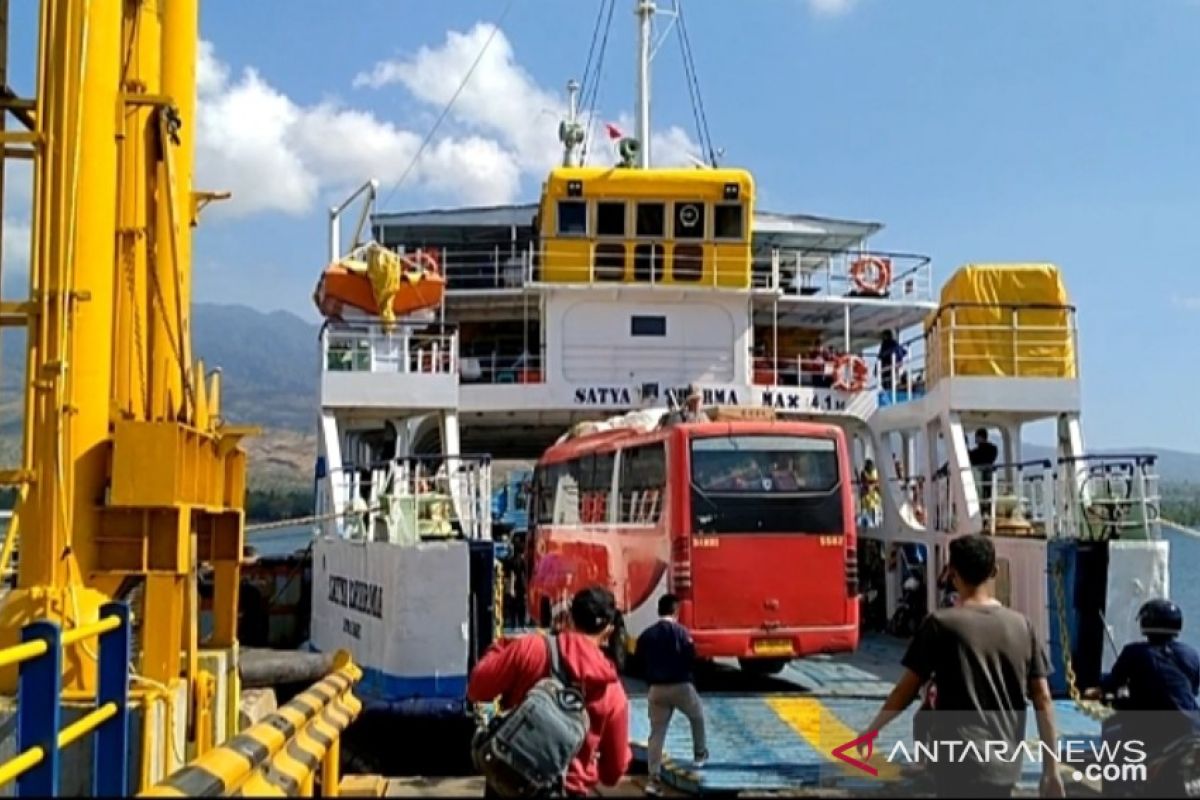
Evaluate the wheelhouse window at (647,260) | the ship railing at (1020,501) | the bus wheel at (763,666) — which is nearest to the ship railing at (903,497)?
the ship railing at (1020,501)

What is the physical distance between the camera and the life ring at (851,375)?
1898 cm

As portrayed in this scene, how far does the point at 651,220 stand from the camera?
19.8 metres

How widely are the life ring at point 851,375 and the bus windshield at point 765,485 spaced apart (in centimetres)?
669

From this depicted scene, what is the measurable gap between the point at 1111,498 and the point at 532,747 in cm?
896

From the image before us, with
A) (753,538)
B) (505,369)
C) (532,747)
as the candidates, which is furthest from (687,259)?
(532,747)

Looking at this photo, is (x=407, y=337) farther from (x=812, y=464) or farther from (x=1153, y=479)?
(x=1153, y=479)

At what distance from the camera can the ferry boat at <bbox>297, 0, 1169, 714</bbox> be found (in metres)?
11.6

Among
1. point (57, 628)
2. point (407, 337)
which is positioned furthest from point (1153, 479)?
point (57, 628)

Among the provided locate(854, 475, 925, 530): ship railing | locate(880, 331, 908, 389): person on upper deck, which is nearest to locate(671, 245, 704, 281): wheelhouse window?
locate(880, 331, 908, 389): person on upper deck

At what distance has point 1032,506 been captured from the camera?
14.0m

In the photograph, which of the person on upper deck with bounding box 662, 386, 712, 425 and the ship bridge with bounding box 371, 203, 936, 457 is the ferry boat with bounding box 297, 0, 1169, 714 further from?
the person on upper deck with bounding box 662, 386, 712, 425

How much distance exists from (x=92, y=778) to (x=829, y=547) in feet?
25.7

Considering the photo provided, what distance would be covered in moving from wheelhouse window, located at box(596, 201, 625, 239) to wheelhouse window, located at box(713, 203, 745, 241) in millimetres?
1439

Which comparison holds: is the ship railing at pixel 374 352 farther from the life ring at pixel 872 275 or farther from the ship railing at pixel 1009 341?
the life ring at pixel 872 275
